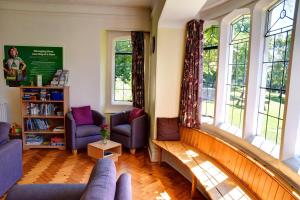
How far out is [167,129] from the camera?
12.9 feet

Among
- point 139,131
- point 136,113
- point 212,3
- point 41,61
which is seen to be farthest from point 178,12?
point 41,61

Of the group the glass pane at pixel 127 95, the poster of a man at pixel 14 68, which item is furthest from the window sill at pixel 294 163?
the poster of a man at pixel 14 68

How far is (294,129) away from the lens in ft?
7.25

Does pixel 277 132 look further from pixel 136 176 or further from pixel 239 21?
pixel 136 176

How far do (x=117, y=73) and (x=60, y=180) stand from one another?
9.04 ft

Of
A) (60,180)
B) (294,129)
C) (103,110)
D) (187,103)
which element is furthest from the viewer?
(103,110)

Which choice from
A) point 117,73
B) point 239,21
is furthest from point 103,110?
point 239,21

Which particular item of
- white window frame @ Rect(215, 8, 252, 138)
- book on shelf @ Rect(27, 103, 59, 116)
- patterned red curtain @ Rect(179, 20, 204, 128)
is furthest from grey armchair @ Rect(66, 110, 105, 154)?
white window frame @ Rect(215, 8, 252, 138)

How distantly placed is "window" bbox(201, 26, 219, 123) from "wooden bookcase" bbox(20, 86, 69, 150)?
8.72ft

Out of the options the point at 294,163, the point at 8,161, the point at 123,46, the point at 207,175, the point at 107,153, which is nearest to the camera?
the point at 294,163

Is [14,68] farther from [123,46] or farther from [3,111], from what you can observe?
[123,46]

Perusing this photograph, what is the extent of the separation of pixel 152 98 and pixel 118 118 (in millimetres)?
879

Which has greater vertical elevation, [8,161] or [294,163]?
[294,163]

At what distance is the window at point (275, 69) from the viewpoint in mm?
2461
